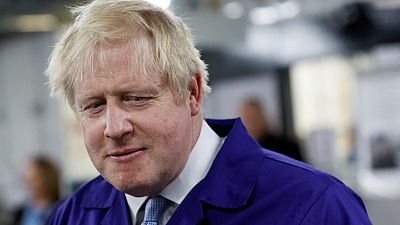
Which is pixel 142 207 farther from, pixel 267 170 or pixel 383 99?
pixel 383 99

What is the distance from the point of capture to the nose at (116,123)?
1411mm

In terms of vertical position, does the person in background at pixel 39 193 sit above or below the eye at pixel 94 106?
below

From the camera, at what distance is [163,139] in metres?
1.44

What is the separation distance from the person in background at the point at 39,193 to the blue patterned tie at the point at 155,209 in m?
3.25

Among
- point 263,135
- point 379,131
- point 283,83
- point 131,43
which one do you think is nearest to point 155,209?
point 131,43

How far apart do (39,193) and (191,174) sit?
345 cm

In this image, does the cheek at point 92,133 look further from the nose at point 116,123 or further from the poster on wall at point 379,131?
the poster on wall at point 379,131

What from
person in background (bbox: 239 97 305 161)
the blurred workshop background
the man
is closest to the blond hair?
the man

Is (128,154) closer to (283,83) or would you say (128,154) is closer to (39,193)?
(39,193)

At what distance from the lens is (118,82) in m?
1.41

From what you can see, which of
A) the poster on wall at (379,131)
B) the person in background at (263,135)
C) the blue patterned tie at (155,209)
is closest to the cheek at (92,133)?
the blue patterned tie at (155,209)

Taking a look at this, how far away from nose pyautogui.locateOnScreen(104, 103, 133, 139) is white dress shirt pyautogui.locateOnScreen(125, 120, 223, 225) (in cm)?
19

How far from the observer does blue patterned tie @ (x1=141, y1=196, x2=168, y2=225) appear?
5.11 ft

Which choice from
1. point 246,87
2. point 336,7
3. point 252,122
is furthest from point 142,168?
point 336,7
